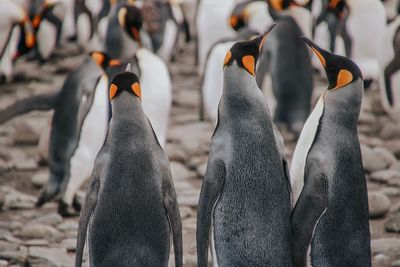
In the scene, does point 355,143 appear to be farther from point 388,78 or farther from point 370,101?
point 370,101

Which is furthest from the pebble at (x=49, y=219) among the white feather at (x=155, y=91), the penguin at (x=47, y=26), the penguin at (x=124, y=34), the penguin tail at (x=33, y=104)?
the penguin at (x=47, y=26)

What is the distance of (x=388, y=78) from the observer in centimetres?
702

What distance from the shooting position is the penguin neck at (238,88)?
3.69 meters

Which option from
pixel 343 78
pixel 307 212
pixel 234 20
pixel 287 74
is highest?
pixel 343 78

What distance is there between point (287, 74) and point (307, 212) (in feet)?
11.1

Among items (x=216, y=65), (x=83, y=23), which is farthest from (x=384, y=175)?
(x=83, y=23)

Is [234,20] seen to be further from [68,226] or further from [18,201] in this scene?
[68,226]

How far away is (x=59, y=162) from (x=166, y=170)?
1.97 m

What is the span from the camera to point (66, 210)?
5.44 meters

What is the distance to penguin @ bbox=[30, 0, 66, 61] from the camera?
32.0 ft

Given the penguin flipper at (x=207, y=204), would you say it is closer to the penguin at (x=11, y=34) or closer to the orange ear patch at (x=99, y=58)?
the orange ear patch at (x=99, y=58)

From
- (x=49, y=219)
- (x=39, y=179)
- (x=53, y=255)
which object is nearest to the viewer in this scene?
(x=53, y=255)

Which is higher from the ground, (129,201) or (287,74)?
(129,201)

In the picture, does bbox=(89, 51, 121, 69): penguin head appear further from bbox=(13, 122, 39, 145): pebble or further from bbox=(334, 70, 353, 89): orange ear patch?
bbox=(334, 70, 353, 89): orange ear patch
